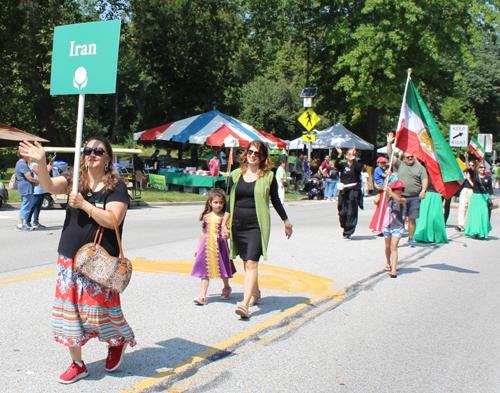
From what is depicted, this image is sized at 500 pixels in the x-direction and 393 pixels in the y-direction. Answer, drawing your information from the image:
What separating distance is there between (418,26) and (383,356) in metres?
26.8

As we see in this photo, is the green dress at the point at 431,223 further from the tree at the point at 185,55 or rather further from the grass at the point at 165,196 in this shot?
the tree at the point at 185,55

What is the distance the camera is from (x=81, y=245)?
12.1ft

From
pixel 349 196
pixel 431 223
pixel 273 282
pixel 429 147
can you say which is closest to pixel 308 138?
pixel 349 196

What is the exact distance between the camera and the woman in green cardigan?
5.65 m

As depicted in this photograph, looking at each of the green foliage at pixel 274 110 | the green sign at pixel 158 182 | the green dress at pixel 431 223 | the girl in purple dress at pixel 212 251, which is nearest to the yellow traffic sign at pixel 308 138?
the green sign at pixel 158 182

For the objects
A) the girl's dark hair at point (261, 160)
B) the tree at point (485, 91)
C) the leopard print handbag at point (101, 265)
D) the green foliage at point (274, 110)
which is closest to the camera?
the leopard print handbag at point (101, 265)

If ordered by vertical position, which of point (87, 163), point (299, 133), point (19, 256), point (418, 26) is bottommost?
point (19, 256)

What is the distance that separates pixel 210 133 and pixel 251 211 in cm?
1779

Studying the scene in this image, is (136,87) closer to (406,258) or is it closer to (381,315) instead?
(406,258)

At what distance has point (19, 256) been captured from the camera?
8.63m

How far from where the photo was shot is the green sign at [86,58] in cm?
400

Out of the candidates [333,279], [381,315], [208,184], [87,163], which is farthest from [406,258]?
[208,184]

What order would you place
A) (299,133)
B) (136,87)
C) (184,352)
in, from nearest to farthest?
(184,352), (136,87), (299,133)

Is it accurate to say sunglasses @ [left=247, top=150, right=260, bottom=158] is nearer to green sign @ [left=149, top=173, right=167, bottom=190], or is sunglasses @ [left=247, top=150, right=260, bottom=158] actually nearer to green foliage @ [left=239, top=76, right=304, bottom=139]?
green sign @ [left=149, top=173, right=167, bottom=190]
